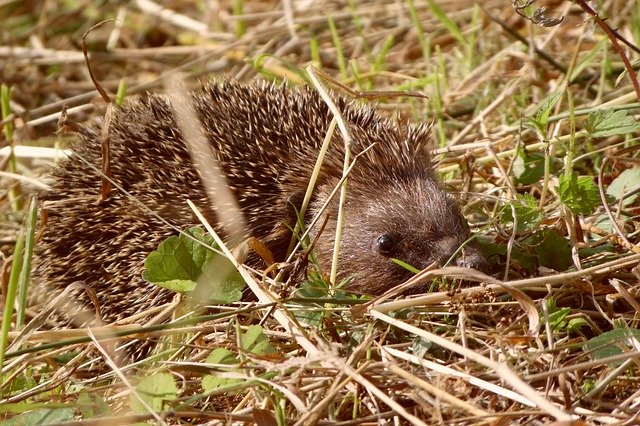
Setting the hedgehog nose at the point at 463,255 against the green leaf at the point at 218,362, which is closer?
the green leaf at the point at 218,362

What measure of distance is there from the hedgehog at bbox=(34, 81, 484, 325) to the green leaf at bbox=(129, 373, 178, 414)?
3.52ft

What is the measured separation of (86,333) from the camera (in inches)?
157

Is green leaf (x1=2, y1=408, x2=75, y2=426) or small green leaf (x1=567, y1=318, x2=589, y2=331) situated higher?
green leaf (x1=2, y1=408, x2=75, y2=426)

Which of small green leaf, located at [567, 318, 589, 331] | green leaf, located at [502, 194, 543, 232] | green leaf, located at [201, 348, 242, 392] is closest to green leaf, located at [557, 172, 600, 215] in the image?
green leaf, located at [502, 194, 543, 232]

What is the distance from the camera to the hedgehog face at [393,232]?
452 centimetres

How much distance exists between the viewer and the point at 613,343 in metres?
3.51

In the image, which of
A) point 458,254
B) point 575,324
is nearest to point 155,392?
point 458,254

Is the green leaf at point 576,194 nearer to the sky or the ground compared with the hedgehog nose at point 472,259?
nearer to the sky

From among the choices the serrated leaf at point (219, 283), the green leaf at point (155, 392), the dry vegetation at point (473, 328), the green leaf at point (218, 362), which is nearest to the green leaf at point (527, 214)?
A: the dry vegetation at point (473, 328)

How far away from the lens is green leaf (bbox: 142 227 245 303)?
4.06 meters

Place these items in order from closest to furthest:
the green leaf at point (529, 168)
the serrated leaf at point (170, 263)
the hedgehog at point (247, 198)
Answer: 1. the serrated leaf at point (170, 263)
2. the hedgehog at point (247, 198)
3. the green leaf at point (529, 168)

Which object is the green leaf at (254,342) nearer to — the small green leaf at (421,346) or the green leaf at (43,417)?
the small green leaf at (421,346)

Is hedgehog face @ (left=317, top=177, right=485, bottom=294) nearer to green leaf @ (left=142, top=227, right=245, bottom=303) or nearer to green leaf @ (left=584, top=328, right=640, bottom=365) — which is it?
green leaf @ (left=142, top=227, right=245, bottom=303)

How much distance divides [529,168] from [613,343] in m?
1.67
